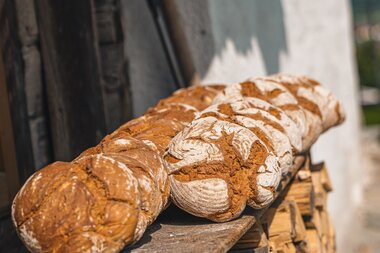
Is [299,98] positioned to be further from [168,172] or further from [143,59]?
[168,172]

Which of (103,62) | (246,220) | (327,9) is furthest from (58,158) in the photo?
(327,9)

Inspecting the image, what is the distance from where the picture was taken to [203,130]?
2.40 meters

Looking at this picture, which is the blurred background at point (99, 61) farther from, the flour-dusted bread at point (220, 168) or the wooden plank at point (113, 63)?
the flour-dusted bread at point (220, 168)

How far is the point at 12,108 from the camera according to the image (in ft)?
10.5

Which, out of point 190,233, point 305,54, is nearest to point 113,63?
point 190,233

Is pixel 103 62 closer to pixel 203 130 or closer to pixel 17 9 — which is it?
pixel 17 9

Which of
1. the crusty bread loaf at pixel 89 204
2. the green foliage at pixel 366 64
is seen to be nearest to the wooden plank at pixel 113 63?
the crusty bread loaf at pixel 89 204

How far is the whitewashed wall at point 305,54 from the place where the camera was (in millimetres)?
4480

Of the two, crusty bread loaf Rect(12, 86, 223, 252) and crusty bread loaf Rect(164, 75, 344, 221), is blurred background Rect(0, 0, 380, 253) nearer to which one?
crusty bread loaf Rect(164, 75, 344, 221)

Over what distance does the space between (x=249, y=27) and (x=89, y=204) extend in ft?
11.2

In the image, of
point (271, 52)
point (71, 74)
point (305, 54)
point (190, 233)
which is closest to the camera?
point (190, 233)

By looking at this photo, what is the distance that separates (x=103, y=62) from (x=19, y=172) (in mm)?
718

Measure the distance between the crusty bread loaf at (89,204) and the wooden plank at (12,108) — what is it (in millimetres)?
1149

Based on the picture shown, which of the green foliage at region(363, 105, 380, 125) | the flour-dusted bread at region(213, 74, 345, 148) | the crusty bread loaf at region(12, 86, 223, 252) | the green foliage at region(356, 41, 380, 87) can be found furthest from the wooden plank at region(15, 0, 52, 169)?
the green foliage at region(356, 41, 380, 87)
